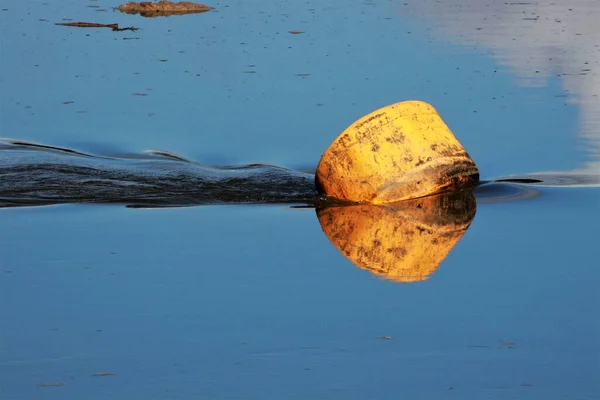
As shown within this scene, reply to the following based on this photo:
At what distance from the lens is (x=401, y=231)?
11.8 m

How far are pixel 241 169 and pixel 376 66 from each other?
21.9ft

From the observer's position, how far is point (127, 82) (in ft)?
63.8

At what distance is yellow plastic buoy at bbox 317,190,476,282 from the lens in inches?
419

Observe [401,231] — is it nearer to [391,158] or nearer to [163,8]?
[391,158]

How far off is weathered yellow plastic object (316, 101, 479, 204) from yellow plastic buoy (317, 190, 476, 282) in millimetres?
148

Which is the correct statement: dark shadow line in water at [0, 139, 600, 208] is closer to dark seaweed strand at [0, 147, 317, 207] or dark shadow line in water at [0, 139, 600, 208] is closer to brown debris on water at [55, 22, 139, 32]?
dark seaweed strand at [0, 147, 317, 207]

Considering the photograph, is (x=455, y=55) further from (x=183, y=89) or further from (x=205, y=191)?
(x=205, y=191)

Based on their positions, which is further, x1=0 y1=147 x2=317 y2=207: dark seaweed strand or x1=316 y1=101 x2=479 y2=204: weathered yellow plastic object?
x1=0 y1=147 x2=317 y2=207: dark seaweed strand

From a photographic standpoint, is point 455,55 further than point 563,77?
Yes

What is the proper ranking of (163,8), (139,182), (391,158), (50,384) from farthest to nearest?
1. (163,8)
2. (139,182)
3. (391,158)
4. (50,384)

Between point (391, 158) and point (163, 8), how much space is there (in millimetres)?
16882

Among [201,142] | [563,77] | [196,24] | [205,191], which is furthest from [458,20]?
[205,191]

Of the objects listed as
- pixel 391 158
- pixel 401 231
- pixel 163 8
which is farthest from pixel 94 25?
pixel 401 231

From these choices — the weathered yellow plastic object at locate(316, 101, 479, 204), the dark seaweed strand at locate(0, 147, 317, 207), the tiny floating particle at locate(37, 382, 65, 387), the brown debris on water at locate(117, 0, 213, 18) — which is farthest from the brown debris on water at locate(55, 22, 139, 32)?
the tiny floating particle at locate(37, 382, 65, 387)
